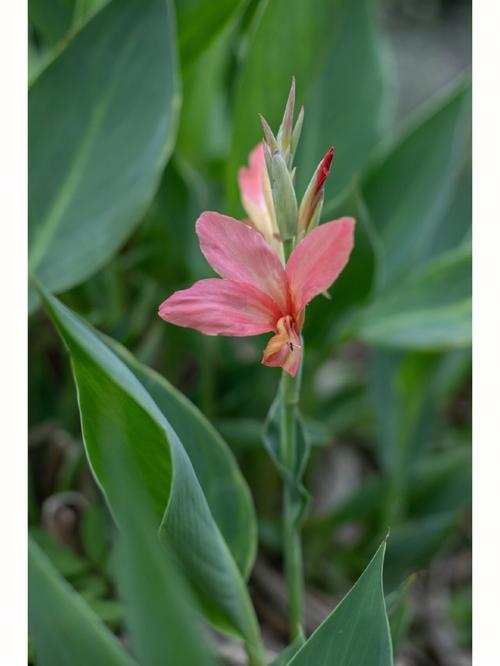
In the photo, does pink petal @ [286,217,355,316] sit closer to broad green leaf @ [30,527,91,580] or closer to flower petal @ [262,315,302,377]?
flower petal @ [262,315,302,377]

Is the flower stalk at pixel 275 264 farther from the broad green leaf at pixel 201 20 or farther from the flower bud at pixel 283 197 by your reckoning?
the broad green leaf at pixel 201 20

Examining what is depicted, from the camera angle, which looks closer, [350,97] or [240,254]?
[240,254]

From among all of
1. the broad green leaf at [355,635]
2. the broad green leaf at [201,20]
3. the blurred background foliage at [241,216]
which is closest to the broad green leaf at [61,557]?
the blurred background foliage at [241,216]

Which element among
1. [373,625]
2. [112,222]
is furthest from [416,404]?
[373,625]

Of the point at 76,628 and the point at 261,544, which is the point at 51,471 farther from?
the point at 76,628

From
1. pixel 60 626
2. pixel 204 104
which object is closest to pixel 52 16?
pixel 204 104

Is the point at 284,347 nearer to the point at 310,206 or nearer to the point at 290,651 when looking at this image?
the point at 310,206
